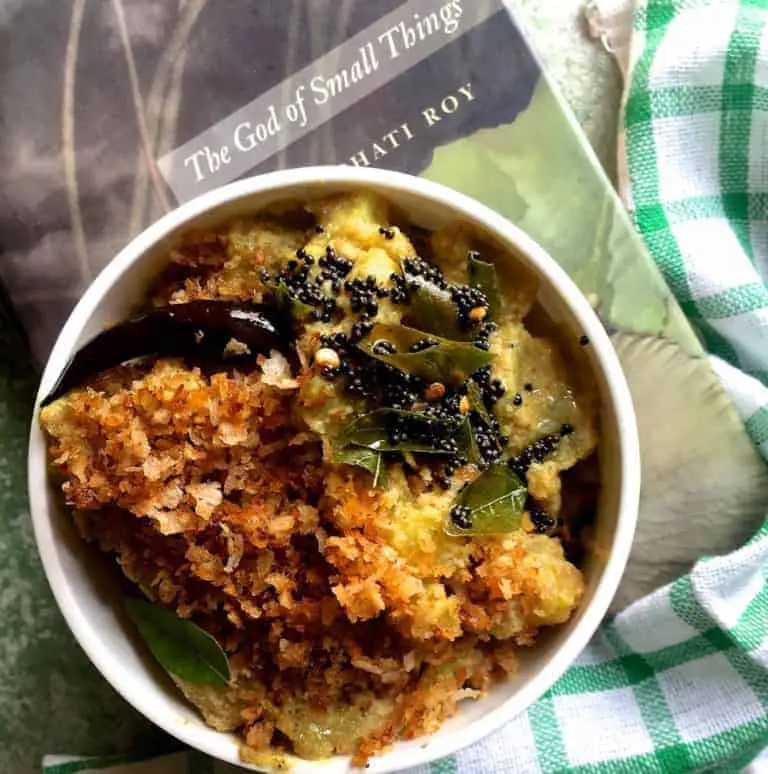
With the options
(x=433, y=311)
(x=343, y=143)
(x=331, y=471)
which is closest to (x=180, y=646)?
(x=331, y=471)

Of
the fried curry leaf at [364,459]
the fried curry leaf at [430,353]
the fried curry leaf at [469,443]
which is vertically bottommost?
the fried curry leaf at [469,443]

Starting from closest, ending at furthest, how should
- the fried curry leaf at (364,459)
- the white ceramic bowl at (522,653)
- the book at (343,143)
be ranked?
the fried curry leaf at (364,459)
the white ceramic bowl at (522,653)
the book at (343,143)

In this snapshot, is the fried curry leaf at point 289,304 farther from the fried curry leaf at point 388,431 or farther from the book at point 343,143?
the book at point 343,143

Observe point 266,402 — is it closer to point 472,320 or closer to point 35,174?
point 472,320

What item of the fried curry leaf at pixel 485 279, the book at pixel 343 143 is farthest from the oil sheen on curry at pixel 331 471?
the book at pixel 343 143

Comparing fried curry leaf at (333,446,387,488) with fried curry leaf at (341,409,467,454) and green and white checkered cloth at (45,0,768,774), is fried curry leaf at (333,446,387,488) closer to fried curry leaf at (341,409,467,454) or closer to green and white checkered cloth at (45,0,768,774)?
fried curry leaf at (341,409,467,454)

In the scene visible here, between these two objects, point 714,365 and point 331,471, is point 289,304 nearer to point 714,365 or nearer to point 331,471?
point 331,471

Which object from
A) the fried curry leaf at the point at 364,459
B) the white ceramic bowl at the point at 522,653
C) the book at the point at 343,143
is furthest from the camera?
the book at the point at 343,143

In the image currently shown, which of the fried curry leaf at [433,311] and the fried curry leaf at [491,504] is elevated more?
the fried curry leaf at [433,311]

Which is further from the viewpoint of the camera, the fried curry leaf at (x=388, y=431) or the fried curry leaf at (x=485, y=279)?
the fried curry leaf at (x=485, y=279)
